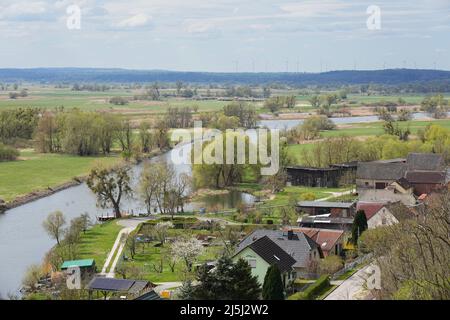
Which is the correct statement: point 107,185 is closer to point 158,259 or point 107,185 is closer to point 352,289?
point 158,259

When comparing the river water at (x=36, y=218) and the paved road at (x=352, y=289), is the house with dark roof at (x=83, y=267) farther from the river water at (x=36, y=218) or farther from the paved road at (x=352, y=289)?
the paved road at (x=352, y=289)

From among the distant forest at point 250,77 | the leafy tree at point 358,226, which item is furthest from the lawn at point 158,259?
the distant forest at point 250,77

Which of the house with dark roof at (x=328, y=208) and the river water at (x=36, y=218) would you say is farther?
the house with dark roof at (x=328, y=208)

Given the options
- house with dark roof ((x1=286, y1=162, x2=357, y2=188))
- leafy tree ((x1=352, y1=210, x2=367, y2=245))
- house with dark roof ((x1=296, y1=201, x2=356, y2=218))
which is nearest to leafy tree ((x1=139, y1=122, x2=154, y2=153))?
house with dark roof ((x1=286, y1=162, x2=357, y2=188))

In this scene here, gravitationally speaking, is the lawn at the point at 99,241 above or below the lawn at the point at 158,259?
below

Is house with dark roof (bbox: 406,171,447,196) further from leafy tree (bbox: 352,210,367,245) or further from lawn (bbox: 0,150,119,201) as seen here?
lawn (bbox: 0,150,119,201)

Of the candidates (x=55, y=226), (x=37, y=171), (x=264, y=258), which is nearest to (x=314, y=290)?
(x=264, y=258)
